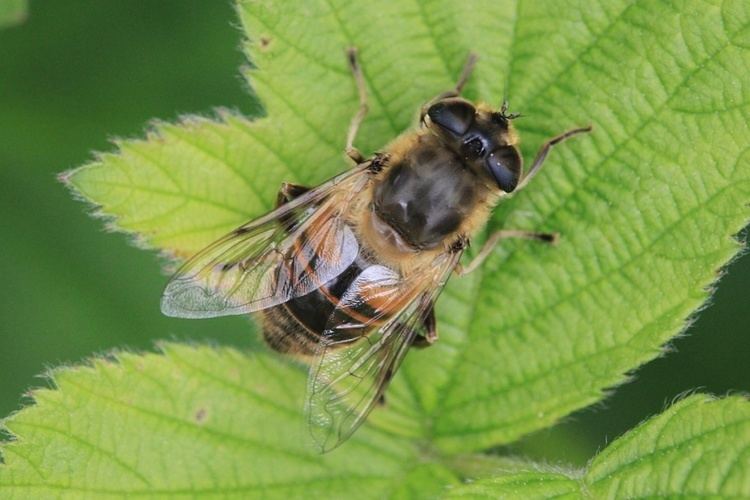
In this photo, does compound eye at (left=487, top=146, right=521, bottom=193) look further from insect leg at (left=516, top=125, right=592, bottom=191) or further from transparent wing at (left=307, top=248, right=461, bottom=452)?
transparent wing at (left=307, top=248, right=461, bottom=452)

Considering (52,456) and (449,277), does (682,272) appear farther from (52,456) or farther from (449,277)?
(52,456)

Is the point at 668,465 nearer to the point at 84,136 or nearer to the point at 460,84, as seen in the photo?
the point at 460,84

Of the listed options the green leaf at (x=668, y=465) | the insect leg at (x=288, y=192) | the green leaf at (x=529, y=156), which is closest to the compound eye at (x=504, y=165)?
the green leaf at (x=529, y=156)

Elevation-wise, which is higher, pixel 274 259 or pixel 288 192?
pixel 288 192

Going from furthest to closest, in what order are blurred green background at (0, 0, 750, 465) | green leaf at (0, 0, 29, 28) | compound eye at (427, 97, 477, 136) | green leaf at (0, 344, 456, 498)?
blurred green background at (0, 0, 750, 465) < green leaf at (0, 0, 29, 28) < green leaf at (0, 344, 456, 498) < compound eye at (427, 97, 477, 136)

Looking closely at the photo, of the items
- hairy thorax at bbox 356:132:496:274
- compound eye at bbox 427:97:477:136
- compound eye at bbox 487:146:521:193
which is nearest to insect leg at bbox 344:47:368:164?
hairy thorax at bbox 356:132:496:274

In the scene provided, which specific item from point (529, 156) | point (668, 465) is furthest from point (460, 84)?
point (668, 465)
